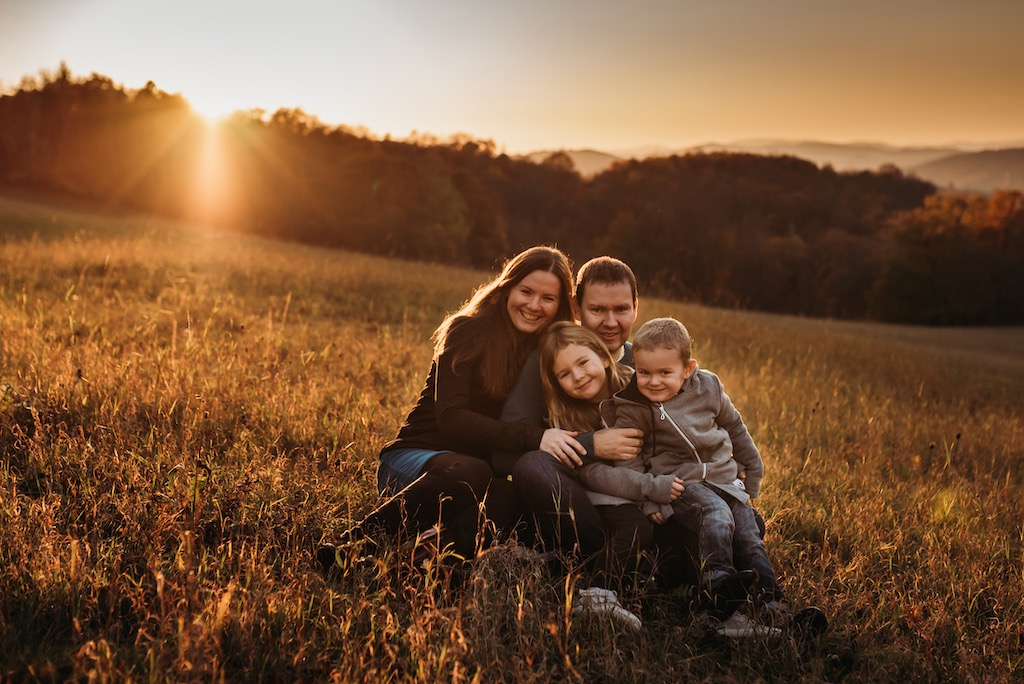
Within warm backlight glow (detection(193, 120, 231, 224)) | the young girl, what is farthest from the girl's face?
warm backlight glow (detection(193, 120, 231, 224))

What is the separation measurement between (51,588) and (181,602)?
638mm

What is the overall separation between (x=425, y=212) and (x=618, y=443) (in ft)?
136

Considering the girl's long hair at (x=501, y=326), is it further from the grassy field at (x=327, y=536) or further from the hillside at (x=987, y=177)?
the hillside at (x=987, y=177)

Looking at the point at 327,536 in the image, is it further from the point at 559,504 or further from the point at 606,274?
the point at 606,274

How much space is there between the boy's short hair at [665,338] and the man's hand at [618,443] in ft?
1.39

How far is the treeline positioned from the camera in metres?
41.0

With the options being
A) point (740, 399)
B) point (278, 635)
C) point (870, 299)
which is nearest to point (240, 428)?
point (278, 635)

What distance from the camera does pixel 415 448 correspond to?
3.96 meters

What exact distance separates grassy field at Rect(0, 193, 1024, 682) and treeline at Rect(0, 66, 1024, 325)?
103 ft

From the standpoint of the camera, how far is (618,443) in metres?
3.51

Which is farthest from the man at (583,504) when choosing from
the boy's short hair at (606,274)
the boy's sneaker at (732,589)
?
the boy's short hair at (606,274)

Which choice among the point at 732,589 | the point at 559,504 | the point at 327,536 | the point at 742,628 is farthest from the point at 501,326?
the point at 742,628

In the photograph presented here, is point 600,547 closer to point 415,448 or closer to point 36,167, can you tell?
point 415,448

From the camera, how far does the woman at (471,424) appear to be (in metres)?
3.56
